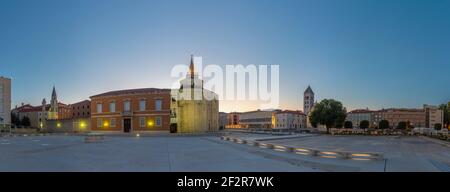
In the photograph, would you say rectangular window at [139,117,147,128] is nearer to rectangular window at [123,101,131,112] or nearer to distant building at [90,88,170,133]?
distant building at [90,88,170,133]

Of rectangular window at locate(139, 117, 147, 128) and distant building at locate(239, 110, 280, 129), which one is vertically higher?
rectangular window at locate(139, 117, 147, 128)

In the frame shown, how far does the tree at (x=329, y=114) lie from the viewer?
190 ft

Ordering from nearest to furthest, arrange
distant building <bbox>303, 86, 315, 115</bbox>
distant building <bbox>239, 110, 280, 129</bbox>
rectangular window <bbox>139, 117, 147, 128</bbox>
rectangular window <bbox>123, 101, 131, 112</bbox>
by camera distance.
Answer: rectangular window <bbox>139, 117, 147, 128</bbox>, rectangular window <bbox>123, 101, 131, 112</bbox>, distant building <bbox>303, 86, 315, 115</bbox>, distant building <bbox>239, 110, 280, 129</bbox>

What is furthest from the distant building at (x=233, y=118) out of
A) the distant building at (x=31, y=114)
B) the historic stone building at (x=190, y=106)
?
the historic stone building at (x=190, y=106)

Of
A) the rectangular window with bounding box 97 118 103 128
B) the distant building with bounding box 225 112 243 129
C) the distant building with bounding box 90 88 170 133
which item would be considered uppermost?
the distant building with bounding box 90 88 170 133

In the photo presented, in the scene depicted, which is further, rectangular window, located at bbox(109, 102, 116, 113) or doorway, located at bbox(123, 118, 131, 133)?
rectangular window, located at bbox(109, 102, 116, 113)

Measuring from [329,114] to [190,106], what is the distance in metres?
31.3

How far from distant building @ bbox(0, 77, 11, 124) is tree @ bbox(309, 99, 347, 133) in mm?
76623

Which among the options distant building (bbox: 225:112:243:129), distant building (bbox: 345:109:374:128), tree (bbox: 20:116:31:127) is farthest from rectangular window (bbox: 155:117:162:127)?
distant building (bbox: 345:109:374:128)

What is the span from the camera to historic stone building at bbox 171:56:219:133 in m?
46.8
